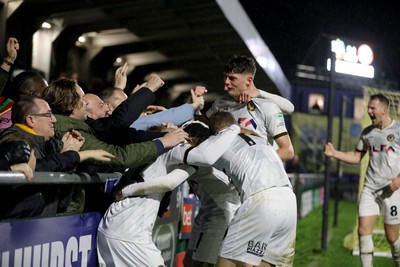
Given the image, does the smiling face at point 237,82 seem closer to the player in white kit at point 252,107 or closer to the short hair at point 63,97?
the player in white kit at point 252,107

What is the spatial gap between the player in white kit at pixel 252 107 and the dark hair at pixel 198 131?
606 millimetres

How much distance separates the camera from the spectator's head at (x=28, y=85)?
16.4 ft

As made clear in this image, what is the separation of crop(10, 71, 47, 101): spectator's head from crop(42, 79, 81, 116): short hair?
0.47m

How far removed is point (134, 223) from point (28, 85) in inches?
54.8

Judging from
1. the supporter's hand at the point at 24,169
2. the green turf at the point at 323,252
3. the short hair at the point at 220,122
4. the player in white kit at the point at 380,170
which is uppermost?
the short hair at the point at 220,122

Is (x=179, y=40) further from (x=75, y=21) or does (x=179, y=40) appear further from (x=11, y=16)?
(x=11, y=16)

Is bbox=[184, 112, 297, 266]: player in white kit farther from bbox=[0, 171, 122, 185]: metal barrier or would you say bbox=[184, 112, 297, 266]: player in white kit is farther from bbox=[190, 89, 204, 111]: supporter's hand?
bbox=[0, 171, 122, 185]: metal barrier

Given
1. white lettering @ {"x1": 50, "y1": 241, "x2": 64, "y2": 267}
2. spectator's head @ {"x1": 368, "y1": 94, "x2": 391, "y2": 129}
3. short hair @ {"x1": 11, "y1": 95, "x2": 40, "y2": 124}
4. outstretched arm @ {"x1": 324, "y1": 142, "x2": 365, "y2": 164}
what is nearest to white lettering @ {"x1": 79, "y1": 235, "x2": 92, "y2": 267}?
white lettering @ {"x1": 50, "y1": 241, "x2": 64, "y2": 267}

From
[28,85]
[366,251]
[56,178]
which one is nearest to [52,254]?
[56,178]

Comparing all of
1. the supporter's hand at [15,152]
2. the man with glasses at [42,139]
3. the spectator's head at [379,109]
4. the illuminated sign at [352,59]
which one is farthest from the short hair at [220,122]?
the illuminated sign at [352,59]

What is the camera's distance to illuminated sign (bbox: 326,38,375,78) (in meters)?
12.4

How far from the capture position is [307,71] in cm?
3953

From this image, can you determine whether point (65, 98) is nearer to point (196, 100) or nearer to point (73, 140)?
point (73, 140)

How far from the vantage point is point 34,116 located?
12.5ft
